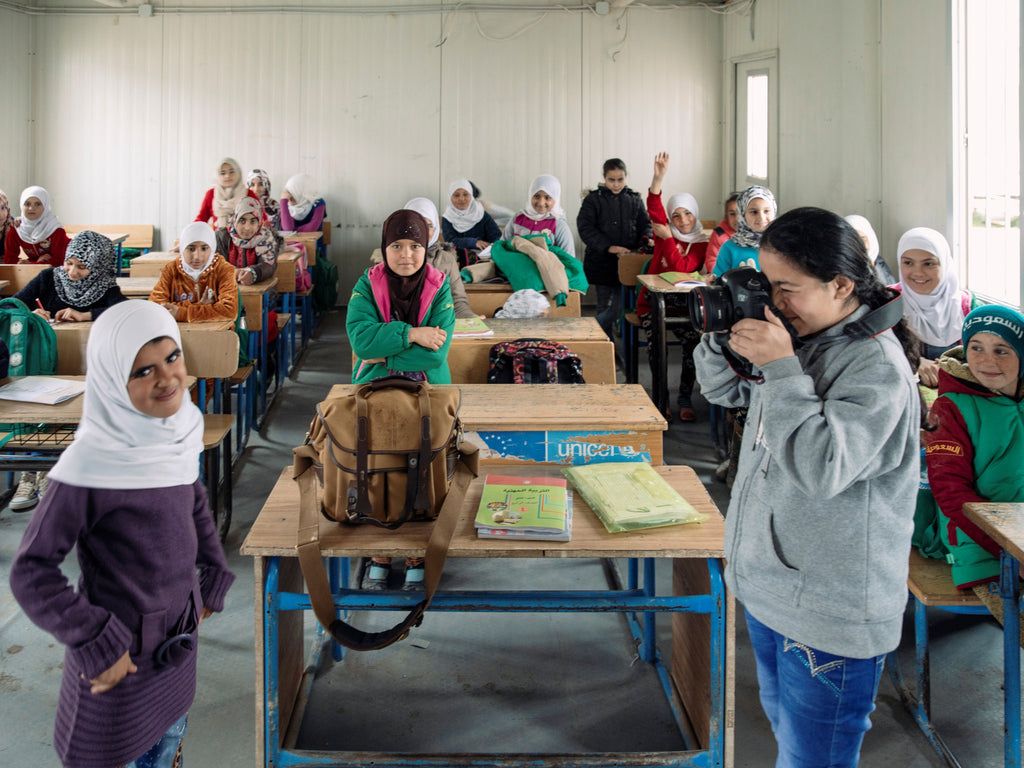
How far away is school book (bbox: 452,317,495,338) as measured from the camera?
3881mm

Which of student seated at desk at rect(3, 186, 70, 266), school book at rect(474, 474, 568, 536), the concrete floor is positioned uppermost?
student seated at desk at rect(3, 186, 70, 266)

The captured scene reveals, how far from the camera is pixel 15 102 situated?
897 centimetres

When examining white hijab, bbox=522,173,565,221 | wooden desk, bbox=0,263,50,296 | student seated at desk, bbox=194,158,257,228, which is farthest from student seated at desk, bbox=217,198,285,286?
white hijab, bbox=522,173,565,221

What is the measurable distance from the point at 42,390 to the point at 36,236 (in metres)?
3.43

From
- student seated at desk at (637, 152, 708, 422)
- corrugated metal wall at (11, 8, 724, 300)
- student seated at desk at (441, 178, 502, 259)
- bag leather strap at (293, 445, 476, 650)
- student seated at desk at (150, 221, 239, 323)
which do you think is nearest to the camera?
bag leather strap at (293, 445, 476, 650)

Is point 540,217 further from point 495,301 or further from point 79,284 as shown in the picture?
point 79,284

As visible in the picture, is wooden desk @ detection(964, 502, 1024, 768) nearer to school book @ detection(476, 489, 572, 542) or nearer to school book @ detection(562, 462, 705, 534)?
school book @ detection(562, 462, 705, 534)

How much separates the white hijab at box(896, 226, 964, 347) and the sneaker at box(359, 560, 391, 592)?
223 cm

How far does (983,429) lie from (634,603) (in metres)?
0.97

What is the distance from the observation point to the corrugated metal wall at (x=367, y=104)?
9.08 meters

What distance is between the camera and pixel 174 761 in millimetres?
1722

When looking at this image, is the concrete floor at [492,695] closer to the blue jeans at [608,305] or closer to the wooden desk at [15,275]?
the wooden desk at [15,275]

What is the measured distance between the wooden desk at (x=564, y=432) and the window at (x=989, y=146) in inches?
84.9

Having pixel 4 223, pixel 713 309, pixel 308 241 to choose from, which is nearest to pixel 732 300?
pixel 713 309
